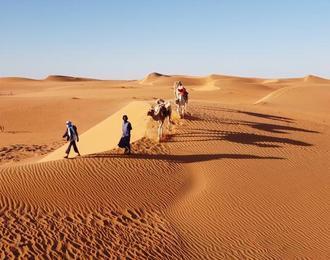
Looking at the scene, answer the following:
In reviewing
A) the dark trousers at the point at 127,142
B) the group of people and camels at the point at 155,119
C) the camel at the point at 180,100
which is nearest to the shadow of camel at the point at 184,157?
the dark trousers at the point at 127,142

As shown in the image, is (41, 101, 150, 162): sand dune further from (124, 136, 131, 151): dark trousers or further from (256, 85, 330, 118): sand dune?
(256, 85, 330, 118): sand dune

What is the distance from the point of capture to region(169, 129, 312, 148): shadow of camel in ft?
56.2

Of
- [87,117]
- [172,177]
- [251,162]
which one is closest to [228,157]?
[251,162]

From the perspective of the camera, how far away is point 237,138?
17.8 metres

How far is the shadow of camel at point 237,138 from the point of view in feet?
56.2

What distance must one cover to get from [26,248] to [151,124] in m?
9.09

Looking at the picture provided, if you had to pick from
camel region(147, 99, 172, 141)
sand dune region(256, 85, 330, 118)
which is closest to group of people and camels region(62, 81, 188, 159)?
camel region(147, 99, 172, 141)

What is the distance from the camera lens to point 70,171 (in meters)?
12.6

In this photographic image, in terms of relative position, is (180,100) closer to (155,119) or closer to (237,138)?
(237,138)

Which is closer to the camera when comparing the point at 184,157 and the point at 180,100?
the point at 184,157

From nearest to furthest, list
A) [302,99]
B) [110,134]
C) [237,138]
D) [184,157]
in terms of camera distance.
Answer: [184,157] < [237,138] < [110,134] < [302,99]

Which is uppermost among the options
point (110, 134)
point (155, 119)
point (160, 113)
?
point (160, 113)

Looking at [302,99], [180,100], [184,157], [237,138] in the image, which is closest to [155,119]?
[184,157]

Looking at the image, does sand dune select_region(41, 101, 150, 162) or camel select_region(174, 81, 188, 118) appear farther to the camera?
camel select_region(174, 81, 188, 118)
